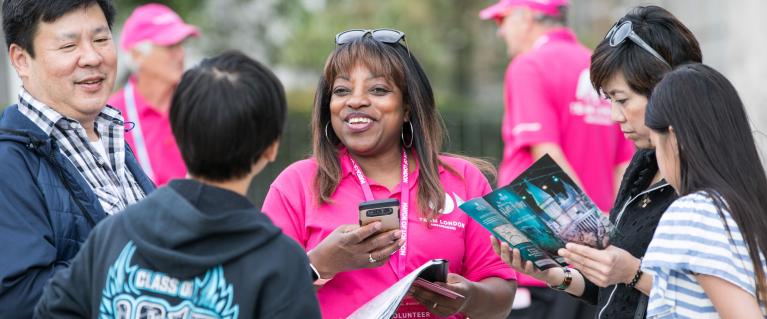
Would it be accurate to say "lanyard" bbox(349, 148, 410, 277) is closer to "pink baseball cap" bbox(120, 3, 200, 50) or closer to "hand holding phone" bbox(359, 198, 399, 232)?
"hand holding phone" bbox(359, 198, 399, 232)

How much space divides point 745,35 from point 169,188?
847 cm

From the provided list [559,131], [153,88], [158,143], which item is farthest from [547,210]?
[153,88]

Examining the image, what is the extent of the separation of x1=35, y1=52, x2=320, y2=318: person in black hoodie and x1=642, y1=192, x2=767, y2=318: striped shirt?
42.6 inches

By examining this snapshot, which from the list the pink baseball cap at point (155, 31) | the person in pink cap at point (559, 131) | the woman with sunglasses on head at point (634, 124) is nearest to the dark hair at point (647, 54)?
the woman with sunglasses on head at point (634, 124)

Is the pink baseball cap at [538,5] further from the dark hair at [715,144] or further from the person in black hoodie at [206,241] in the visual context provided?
the person in black hoodie at [206,241]

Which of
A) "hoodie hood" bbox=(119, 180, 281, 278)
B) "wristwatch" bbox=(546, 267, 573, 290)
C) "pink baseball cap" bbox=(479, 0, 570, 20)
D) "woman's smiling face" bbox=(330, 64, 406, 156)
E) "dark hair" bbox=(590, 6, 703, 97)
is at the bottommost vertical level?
"wristwatch" bbox=(546, 267, 573, 290)

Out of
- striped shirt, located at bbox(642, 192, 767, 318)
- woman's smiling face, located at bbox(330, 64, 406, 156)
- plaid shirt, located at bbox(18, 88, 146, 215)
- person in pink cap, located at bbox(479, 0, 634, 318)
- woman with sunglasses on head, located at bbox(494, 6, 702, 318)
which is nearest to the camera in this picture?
striped shirt, located at bbox(642, 192, 767, 318)

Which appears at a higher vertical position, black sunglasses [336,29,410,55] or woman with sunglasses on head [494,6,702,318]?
black sunglasses [336,29,410,55]

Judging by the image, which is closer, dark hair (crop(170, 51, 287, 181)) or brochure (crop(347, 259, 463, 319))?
dark hair (crop(170, 51, 287, 181))

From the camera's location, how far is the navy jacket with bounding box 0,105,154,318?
2.92 metres

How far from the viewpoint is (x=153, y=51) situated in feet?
24.5

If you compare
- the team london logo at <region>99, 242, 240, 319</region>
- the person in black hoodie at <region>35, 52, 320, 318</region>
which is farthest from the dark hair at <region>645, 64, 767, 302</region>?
the team london logo at <region>99, 242, 240, 319</region>

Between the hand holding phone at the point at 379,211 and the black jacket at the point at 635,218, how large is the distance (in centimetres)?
89

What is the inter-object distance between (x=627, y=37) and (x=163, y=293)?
2.06 meters
